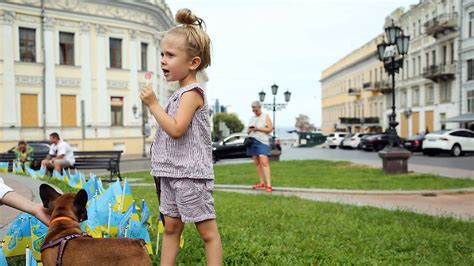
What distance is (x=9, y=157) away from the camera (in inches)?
758

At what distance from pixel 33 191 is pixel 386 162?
34.5 ft

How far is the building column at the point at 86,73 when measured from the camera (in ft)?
116

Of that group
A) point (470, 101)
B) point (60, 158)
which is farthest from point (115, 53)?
point (470, 101)

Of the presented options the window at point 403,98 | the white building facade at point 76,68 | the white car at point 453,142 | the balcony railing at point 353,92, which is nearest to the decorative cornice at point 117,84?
the white building facade at point 76,68

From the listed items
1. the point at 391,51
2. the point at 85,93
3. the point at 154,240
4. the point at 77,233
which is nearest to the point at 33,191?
the point at 154,240

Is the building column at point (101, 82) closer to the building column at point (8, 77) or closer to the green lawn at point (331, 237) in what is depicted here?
the building column at point (8, 77)

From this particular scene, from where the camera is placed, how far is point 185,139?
2908mm

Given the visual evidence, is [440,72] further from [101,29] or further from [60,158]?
[60,158]

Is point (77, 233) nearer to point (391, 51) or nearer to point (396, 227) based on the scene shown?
point (396, 227)

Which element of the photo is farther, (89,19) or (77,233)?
(89,19)

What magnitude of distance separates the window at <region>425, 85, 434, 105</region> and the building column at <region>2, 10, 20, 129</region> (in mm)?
37562

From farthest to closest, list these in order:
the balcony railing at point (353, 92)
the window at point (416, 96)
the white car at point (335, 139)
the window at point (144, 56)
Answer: the balcony railing at point (353, 92) < the white car at point (335, 139) < the window at point (416, 96) < the window at point (144, 56)

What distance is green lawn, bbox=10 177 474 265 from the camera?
443 cm

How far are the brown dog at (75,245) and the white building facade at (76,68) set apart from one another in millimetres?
31909
